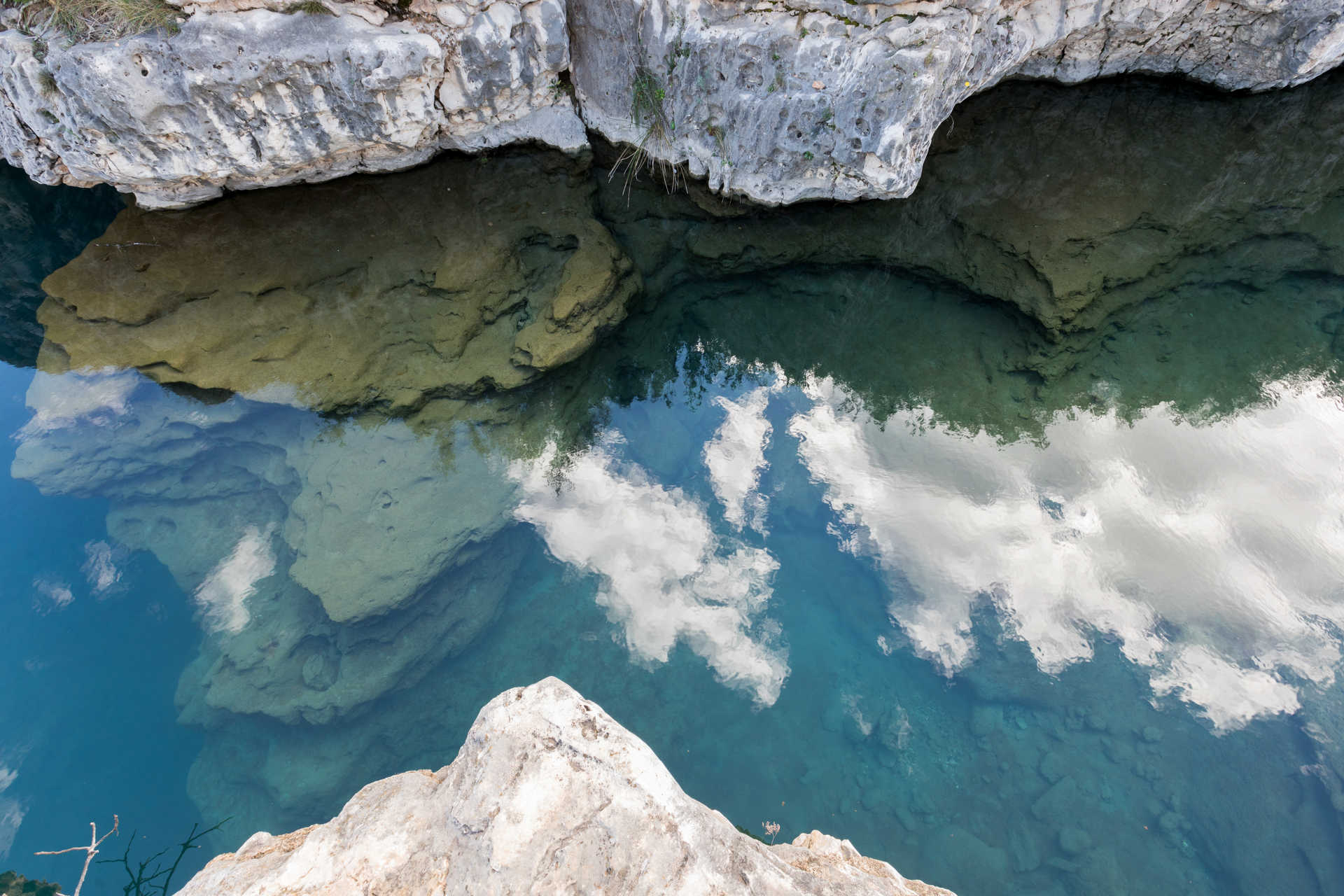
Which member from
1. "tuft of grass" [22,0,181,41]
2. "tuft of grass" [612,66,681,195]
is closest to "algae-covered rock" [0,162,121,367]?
"tuft of grass" [22,0,181,41]

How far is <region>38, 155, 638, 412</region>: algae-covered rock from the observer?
205 inches

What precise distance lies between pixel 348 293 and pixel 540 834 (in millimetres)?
4905

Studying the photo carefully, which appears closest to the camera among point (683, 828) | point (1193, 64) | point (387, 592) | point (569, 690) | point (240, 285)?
point (683, 828)

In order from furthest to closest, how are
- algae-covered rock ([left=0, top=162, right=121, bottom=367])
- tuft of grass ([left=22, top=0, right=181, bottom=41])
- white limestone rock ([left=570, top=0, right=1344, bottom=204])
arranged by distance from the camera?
algae-covered rock ([left=0, top=162, right=121, bottom=367]) → white limestone rock ([left=570, top=0, right=1344, bottom=204]) → tuft of grass ([left=22, top=0, right=181, bottom=41])

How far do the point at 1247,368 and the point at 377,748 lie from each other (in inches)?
298

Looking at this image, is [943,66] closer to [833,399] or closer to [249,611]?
[833,399]

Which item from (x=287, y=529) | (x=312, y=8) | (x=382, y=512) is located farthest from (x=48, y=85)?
(x=382, y=512)

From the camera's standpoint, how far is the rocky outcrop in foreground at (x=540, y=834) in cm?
217

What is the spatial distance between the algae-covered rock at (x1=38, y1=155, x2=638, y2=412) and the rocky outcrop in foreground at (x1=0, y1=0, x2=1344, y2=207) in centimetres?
44

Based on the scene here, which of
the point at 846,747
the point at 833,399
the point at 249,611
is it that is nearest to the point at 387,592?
the point at 249,611

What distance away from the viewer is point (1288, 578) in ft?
14.9

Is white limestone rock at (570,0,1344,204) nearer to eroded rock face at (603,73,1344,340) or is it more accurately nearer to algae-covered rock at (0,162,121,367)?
eroded rock face at (603,73,1344,340)

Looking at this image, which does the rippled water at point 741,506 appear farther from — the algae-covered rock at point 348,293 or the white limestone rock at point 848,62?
the white limestone rock at point 848,62

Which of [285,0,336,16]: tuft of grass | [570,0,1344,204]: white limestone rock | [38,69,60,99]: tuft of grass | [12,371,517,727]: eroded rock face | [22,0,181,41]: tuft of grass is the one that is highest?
[570,0,1344,204]: white limestone rock
